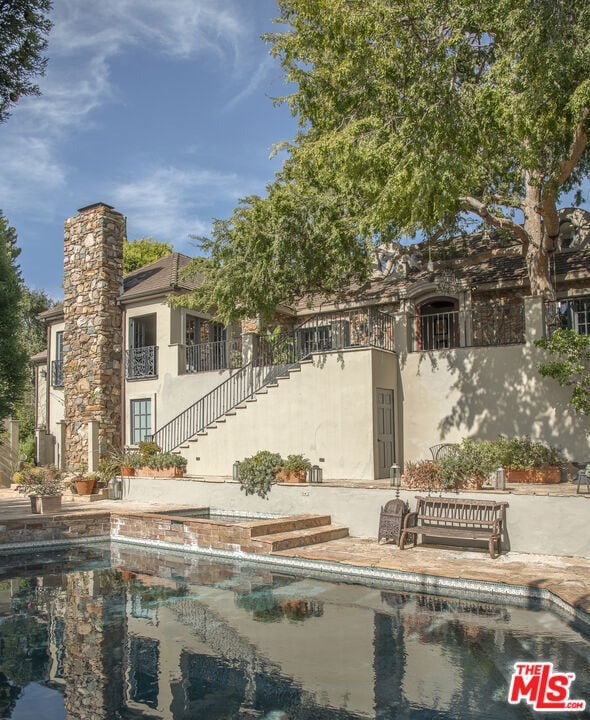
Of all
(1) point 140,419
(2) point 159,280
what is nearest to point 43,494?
(1) point 140,419

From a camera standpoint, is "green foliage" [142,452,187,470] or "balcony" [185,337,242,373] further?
"balcony" [185,337,242,373]

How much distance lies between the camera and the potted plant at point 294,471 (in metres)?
14.1

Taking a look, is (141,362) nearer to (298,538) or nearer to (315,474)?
(315,474)

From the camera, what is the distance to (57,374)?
24031mm

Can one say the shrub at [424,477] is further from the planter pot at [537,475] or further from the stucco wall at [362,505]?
the planter pot at [537,475]

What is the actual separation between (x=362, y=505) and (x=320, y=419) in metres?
3.99

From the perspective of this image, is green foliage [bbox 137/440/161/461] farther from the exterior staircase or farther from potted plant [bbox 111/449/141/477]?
the exterior staircase

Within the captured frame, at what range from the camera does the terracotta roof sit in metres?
20.9

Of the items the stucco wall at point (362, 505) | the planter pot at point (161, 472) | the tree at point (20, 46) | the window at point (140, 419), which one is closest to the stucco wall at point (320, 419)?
the planter pot at point (161, 472)

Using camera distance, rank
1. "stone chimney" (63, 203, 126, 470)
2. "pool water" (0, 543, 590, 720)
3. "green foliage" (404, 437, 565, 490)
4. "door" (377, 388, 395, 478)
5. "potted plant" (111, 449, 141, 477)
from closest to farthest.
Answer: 1. "pool water" (0, 543, 590, 720)
2. "green foliage" (404, 437, 565, 490)
3. "door" (377, 388, 395, 478)
4. "potted plant" (111, 449, 141, 477)
5. "stone chimney" (63, 203, 126, 470)

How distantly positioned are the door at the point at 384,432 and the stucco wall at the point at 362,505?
105 inches

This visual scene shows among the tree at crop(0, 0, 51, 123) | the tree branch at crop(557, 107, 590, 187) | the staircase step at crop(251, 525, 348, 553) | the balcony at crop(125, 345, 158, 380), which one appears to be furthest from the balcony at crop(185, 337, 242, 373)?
the tree at crop(0, 0, 51, 123)

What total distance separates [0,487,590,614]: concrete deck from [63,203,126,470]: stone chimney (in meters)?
11.9

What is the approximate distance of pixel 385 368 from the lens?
1599cm
